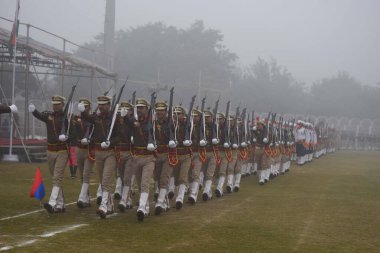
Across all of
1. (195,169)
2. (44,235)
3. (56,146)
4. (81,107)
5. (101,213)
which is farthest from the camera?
(195,169)

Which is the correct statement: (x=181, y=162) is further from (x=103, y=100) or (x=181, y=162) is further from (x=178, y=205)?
(x=103, y=100)

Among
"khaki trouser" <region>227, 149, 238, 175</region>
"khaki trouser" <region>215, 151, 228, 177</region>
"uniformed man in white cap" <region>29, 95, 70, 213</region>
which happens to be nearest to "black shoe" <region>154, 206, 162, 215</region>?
"uniformed man in white cap" <region>29, 95, 70, 213</region>

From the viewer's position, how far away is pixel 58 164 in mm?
12000

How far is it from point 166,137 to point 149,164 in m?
1.03

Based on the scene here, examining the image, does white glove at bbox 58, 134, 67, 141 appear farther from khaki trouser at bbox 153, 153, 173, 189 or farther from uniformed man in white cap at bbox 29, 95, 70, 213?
khaki trouser at bbox 153, 153, 173, 189

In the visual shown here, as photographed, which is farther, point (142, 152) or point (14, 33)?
point (14, 33)

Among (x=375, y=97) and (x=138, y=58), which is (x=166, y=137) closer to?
(x=138, y=58)

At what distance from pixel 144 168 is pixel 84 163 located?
191 centimetres

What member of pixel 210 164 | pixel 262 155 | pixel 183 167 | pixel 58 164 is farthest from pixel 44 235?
pixel 262 155

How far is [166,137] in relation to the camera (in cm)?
1253

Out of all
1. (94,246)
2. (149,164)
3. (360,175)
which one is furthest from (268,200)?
(360,175)

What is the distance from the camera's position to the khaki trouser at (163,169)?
490 inches

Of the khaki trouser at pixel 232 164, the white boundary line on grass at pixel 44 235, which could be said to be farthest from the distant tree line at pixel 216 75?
the white boundary line on grass at pixel 44 235

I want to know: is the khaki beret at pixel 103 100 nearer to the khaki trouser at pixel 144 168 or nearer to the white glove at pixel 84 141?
the white glove at pixel 84 141
